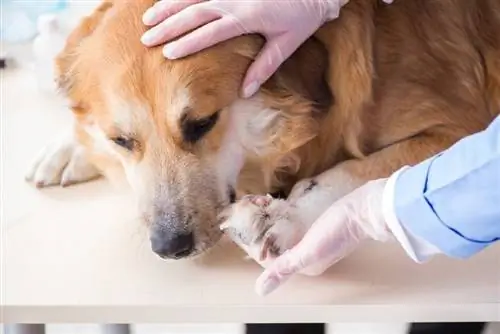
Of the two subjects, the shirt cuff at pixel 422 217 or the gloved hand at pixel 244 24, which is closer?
the shirt cuff at pixel 422 217

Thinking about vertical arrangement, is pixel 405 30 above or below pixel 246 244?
above

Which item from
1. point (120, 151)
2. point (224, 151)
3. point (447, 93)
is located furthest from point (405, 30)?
point (120, 151)

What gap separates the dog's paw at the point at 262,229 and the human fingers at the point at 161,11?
0.24 meters

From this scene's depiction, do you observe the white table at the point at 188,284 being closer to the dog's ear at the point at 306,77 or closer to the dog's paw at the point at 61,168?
the dog's paw at the point at 61,168

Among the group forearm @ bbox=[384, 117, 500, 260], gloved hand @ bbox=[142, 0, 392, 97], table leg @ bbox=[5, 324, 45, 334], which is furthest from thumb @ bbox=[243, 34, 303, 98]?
table leg @ bbox=[5, 324, 45, 334]

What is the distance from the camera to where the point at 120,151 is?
1.06m

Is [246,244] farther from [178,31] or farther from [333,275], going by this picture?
[178,31]

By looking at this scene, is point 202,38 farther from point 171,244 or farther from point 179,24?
point 171,244

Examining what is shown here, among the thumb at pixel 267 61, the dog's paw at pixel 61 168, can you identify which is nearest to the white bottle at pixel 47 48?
the dog's paw at pixel 61 168

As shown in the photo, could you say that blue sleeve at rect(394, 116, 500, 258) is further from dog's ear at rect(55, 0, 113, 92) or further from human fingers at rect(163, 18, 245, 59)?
dog's ear at rect(55, 0, 113, 92)

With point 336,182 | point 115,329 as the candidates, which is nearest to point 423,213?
point 336,182

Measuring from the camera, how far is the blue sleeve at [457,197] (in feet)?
2.59

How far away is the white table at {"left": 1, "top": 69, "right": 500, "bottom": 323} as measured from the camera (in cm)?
90

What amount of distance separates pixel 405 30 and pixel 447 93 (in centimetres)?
10
